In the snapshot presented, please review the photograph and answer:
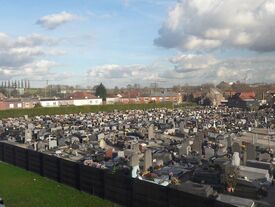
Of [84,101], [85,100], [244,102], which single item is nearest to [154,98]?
[85,100]

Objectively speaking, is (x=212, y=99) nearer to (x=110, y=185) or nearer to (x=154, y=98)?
(x=154, y=98)

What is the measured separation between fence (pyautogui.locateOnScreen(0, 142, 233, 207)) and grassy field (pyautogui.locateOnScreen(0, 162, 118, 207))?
35cm

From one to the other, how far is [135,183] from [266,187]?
8.15 m

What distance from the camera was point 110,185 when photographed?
15.1 m

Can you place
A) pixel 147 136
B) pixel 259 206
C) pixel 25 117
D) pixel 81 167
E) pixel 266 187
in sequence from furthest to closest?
pixel 25 117 < pixel 147 136 < pixel 266 187 < pixel 81 167 < pixel 259 206

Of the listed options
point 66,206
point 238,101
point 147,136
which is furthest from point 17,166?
point 238,101

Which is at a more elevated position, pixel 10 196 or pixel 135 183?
pixel 135 183

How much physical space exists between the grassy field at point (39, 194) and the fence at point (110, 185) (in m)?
0.35

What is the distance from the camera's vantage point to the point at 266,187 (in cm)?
1886

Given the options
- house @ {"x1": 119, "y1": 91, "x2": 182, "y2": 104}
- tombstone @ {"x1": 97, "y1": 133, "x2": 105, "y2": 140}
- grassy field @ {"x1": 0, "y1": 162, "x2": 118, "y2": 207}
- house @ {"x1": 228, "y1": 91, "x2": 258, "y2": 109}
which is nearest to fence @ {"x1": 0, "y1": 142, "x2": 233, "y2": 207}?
grassy field @ {"x1": 0, "y1": 162, "x2": 118, "y2": 207}

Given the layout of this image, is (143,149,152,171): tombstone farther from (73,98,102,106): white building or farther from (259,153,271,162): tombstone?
(73,98,102,106): white building

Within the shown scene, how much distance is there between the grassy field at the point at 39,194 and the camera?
1460 centimetres

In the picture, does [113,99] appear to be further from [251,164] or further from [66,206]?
[66,206]

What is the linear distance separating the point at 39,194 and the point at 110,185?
318cm
